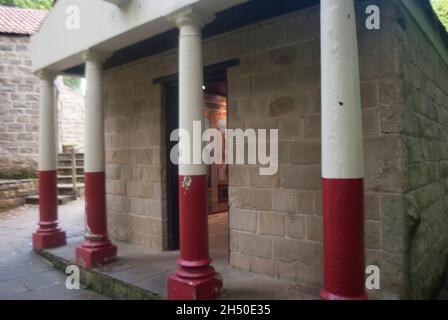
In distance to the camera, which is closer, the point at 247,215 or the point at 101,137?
the point at 247,215

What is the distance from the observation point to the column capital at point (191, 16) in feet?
9.55

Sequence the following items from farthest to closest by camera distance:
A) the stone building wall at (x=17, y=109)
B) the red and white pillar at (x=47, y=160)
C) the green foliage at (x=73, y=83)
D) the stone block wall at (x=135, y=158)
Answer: the green foliage at (x=73, y=83), the stone building wall at (x=17, y=109), the red and white pillar at (x=47, y=160), the stone block wall at (x=135, y=158)

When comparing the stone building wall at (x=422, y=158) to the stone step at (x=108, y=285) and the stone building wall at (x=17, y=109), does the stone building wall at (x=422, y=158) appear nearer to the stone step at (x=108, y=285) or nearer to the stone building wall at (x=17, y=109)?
the stone step at (x=108, y=285)

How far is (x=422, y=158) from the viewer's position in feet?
11.0

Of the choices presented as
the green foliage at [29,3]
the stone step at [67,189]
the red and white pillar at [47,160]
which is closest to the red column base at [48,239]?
the red and white pillar at [47,160]

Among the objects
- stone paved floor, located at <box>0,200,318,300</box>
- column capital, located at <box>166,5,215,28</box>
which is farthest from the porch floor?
column capital, located at <box>166,5,215,28</box>

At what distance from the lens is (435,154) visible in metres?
3.86

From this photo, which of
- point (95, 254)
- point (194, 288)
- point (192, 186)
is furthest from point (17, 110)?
point (194, 288)

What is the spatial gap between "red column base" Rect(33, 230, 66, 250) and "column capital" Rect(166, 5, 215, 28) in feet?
11.9

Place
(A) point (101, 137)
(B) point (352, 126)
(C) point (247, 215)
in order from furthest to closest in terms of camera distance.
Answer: (A) point (101, 137), (C) point (247, 215), (B) point (352, 126)

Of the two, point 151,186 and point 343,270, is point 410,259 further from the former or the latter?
point 151,186

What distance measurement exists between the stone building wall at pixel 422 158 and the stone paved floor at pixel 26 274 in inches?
121

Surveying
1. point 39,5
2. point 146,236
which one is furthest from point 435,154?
point 39,5

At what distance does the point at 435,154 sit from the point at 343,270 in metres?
2.42
